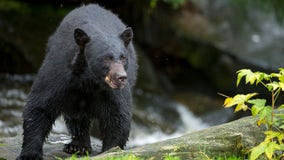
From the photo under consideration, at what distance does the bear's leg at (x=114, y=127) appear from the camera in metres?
6.39

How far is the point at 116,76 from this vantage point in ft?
18.7

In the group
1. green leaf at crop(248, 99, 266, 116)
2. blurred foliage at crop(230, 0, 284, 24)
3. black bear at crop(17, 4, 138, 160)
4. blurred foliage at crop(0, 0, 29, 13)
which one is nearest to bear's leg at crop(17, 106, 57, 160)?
black bear at crop(17, 4, 138, 160)

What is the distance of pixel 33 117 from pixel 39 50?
288 inches

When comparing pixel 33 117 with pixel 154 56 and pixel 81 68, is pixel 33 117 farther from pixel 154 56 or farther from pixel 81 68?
pixel 154 56

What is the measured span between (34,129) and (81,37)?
1114mm

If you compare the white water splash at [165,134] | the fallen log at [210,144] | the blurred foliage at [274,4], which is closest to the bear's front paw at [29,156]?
the fallen log at [210,144]

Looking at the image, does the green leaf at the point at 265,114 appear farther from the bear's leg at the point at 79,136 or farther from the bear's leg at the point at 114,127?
the bear's leg at the point at 79,136

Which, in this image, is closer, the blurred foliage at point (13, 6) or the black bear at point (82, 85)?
the black bear at point (82, 85)

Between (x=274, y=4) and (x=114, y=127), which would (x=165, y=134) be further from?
(x=114, y=127)

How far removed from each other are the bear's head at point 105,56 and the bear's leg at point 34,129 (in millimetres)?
726

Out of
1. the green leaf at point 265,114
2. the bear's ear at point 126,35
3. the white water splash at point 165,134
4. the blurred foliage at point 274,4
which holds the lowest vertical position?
the green leaf at point 265,114

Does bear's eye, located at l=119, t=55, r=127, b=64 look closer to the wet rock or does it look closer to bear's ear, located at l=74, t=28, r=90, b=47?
bear's ear, located at l=74, t=28, r=90, b=47

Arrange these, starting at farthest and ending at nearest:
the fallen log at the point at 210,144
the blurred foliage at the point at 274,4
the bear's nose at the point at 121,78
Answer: the blurred foliage at the point at 274,4 → the bear's nose at the point at 121,78 → the fallen log at the point at 210,144

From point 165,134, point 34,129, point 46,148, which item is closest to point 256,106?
point 34,129
